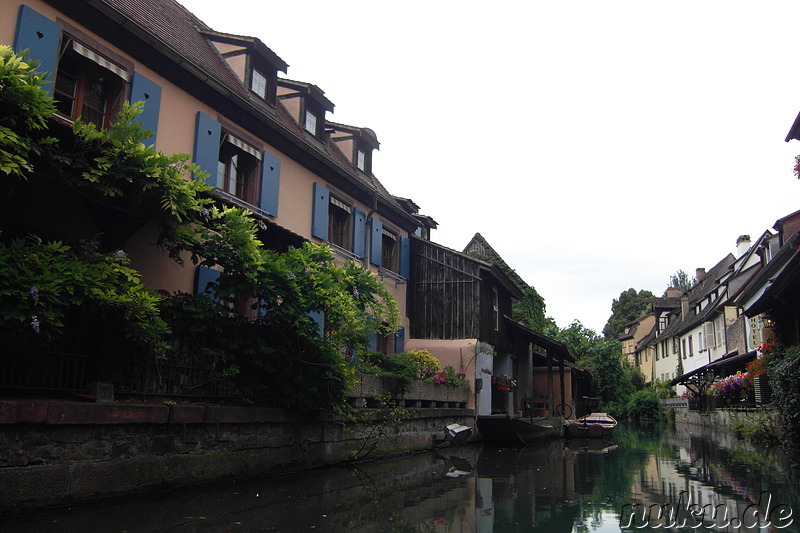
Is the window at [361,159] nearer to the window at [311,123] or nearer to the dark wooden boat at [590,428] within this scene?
the window at [311,123]

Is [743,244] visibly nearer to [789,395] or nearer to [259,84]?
[789,395]

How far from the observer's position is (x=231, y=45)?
15164 mm

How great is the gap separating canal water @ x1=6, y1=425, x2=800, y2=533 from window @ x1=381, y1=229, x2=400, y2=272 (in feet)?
27.5

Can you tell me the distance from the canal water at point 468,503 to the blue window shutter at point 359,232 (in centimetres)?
675

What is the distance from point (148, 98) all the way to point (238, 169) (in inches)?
115

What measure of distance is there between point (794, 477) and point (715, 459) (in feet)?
14.7

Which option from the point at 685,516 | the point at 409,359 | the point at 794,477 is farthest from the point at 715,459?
the point at 685,516

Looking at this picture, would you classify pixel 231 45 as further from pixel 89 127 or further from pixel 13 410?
pixel 13 410

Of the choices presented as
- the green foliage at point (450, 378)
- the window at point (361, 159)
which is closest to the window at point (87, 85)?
the window at point (361, 159)

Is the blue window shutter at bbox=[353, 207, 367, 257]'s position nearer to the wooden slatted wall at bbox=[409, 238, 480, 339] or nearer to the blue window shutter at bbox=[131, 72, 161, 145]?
the wooden slatted wall at bbox=[409, 238, 480, 339]

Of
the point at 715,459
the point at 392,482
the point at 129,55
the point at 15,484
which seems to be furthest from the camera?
the point at 715,459

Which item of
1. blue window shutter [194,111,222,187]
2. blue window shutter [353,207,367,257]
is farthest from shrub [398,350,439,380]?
blue window shutter [194,111,222,187]

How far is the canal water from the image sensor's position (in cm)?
625

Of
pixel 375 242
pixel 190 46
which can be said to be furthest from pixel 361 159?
pixel 190 46
